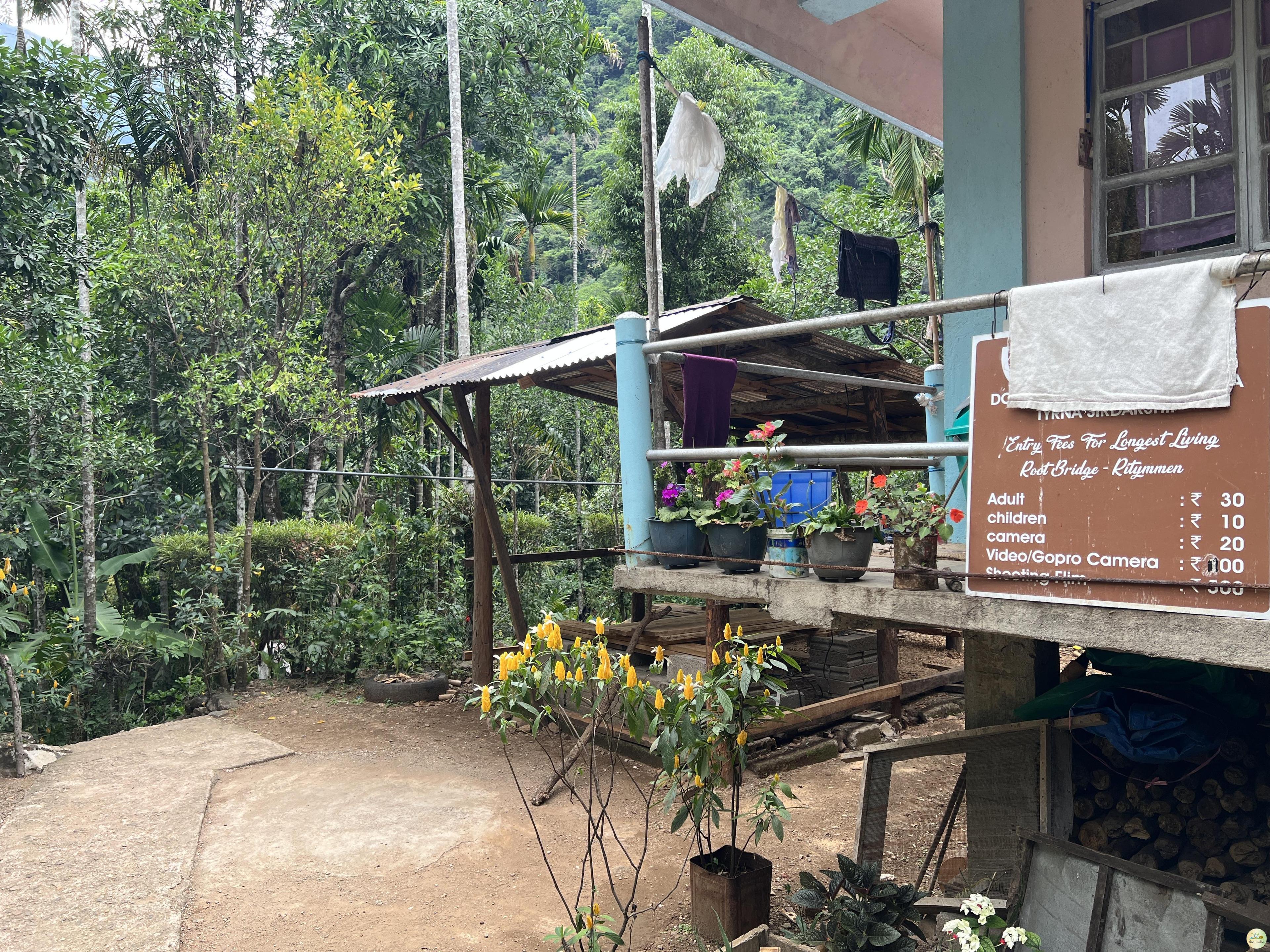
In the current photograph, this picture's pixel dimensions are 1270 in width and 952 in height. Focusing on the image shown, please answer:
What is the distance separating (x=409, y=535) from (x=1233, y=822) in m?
8.58

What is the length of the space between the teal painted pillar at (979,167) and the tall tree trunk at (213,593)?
→ 302 inches

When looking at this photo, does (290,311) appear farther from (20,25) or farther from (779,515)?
(779,515)

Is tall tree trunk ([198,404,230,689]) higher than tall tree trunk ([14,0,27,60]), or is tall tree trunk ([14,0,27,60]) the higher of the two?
tall tree trunk ([14,0,27,60])

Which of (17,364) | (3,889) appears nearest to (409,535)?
(17,364)

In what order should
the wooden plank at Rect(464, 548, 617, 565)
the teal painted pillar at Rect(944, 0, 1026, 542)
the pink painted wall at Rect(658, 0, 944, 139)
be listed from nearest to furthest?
1. the teal painted pillar at Rect(944, 0, 1026, 542)
2. the pink painted wall at Rect(658, 0, 944, 139)
3. the wooden plank at Rect(464, 548, 617, 565)

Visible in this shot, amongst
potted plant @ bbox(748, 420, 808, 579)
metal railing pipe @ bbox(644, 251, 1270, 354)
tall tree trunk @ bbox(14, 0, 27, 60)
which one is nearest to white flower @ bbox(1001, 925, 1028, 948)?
potted plant @ bbox(748, 420, 808, 579)

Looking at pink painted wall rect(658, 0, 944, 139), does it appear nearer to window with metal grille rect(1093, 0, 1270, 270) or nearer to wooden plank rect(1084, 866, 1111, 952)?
window with metal grille rect(1093, 0, 1270, 270)

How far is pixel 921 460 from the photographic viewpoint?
5922 millimetres

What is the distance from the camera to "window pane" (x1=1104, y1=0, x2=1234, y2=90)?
3936mm

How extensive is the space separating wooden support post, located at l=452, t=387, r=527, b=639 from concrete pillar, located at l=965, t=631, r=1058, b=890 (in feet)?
15.5

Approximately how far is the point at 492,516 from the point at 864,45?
16.4 ft

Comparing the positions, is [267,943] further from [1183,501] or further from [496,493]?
[496,493]

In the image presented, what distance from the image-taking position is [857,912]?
3641 mm

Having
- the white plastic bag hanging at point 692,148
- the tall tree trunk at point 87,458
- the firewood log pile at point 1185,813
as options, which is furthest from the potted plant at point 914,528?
the tall tree trunk at point 87,458
